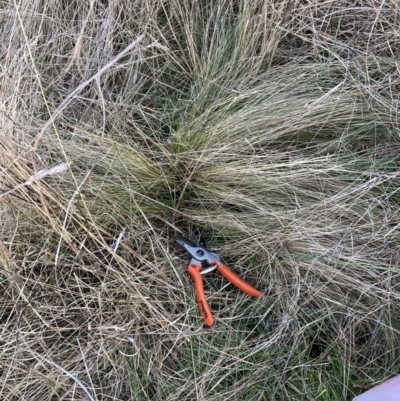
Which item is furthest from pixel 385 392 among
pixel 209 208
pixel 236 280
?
pixel 209 208

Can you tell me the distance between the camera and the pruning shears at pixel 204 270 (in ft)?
5.31

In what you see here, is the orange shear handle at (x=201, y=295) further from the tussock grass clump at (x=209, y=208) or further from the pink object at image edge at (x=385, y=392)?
the pink object at image edge at (x=385, y=392)

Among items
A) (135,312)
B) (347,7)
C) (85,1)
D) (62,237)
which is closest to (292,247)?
(135,312)

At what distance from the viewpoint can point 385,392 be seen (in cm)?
146

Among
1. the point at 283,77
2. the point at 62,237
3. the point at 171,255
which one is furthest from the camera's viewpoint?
the point at 283,77

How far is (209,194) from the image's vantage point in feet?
5.65

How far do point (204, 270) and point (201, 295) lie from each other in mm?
72

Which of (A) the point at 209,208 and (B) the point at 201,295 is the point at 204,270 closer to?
(B) the point at 201,295

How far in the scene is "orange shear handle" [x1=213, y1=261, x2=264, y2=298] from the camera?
1642 mm

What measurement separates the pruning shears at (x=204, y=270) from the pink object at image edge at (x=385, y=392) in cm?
38

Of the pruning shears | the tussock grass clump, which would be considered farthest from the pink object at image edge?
the pruning shears

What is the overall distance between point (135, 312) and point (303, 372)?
19.7 inches

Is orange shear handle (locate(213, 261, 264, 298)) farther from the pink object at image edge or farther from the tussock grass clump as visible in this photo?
the pink object at image edge

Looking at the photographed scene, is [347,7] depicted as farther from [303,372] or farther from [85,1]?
[303,372]
